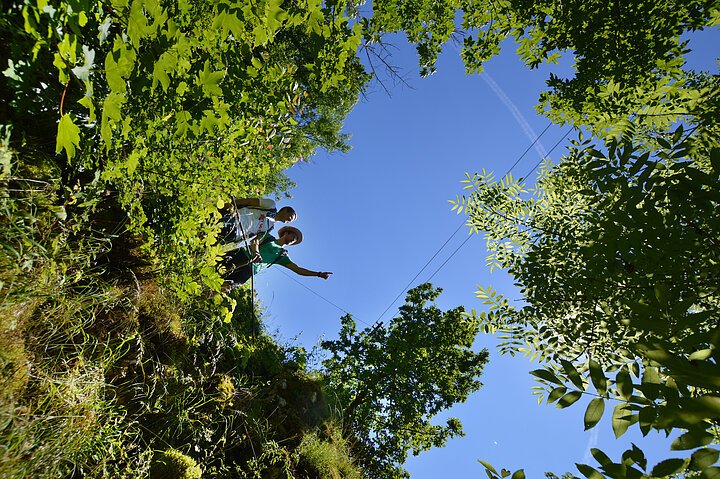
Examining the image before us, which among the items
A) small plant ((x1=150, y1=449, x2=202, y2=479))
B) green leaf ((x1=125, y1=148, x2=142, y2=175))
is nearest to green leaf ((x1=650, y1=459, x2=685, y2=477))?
green leaf ((x1=125, y1=148, x2=142, y2=175))

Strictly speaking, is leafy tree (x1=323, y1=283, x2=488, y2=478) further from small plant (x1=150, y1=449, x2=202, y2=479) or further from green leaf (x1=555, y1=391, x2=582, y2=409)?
green leaf (x1=555, y1=391, x2=582, y2=409)

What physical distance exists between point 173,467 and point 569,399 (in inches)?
132

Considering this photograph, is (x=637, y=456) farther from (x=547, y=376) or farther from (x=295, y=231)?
(x=295, y=231)

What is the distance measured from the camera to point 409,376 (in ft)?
27.0

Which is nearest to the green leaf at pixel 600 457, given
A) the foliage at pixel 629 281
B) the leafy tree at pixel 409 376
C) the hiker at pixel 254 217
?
the foliage at pixel 629 281

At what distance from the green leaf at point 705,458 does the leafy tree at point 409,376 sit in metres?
7.21

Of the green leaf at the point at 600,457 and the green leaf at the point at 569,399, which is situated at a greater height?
the green leaf at the point at 569,399

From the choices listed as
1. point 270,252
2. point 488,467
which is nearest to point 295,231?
point 270,252

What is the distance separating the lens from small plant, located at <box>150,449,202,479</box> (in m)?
3.11

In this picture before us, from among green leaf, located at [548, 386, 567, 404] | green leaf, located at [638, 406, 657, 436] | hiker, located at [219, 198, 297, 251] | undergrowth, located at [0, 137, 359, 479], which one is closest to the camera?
green leaf, located at [638, 406, 657, 436]

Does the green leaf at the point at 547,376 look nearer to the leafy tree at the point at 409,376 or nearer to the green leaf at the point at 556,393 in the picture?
the green leaf at the point at 556,393

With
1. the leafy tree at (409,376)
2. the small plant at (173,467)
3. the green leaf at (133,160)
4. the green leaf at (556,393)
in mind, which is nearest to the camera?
the green leaf at (556,393)

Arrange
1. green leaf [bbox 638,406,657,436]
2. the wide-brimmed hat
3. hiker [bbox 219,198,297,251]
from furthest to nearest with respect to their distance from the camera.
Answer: the wide-brimmed hat
hiker [bbox 219,198,297,251]
green leaf [bbox 638,406,657,436]

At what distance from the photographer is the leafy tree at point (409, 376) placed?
8062mm
